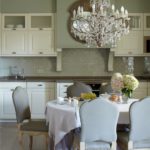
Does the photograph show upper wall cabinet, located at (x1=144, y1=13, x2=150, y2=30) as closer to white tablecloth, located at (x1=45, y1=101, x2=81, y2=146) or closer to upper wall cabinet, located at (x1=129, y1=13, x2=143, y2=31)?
upper wall cabinet, located at (x1=129, y1=13, x2=143, y2=31)

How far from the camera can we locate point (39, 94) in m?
6.62

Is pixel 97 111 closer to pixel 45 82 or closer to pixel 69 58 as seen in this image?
pixel 45 82

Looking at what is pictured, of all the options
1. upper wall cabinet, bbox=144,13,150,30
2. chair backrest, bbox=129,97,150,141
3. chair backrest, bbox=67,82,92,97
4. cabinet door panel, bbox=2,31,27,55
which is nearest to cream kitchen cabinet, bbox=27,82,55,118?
cabinet door panel, bbox=2,31,27,55

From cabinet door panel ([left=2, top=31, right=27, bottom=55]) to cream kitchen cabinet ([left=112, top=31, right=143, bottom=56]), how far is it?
191 cm

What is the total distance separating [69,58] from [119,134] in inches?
134

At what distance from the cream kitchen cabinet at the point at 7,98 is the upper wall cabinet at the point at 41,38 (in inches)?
30.9

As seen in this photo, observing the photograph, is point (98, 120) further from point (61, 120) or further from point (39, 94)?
point (39, 94)

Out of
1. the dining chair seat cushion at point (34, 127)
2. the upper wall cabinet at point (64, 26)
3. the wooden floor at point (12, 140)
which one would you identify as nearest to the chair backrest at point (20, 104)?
the dining chair seat cushion at point (34, 127)

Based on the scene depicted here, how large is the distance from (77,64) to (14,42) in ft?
4.70

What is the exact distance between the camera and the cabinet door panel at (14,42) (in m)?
6.79

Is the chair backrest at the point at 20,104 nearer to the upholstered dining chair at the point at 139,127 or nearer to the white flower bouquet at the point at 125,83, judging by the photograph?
the white flower bouquet at the point at 125,83

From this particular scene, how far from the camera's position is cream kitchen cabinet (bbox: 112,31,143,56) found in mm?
6730

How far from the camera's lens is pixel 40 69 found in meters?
7.20

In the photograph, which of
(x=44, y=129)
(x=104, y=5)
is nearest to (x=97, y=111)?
(x=44, y=129)
